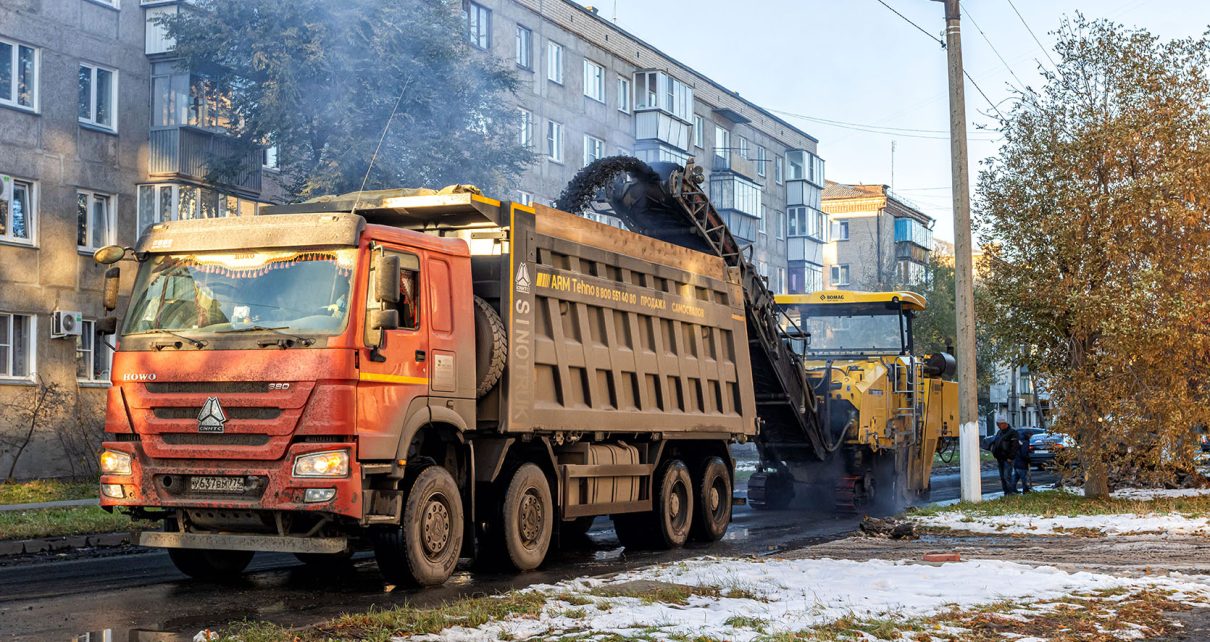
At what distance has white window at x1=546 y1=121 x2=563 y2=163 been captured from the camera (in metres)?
45.2

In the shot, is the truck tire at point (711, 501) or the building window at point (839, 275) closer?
the truck tire at point (711, 501)

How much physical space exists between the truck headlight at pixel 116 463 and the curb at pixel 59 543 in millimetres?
3613

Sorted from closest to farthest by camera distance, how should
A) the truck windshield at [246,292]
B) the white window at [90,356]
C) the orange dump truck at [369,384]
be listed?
the orange dump truck at [369,384], the truck windshield at [246,292], the white window at [90,356]

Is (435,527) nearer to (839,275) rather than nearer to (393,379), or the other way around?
(393,379)

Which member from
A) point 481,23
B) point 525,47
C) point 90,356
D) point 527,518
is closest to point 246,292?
point 527,518

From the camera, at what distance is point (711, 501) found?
16.1m

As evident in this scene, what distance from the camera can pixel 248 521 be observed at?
10.4 metres

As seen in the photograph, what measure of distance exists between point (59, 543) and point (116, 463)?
197 inches

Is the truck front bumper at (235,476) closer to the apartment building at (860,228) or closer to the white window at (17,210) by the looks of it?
the white window at (17,210)

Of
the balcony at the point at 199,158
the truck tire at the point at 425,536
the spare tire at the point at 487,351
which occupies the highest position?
the balcony at the point at 199,158

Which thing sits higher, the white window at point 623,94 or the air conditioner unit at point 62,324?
the white window at point 623,94

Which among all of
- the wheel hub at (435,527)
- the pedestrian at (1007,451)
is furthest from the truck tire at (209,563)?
the pedestrian at (1007,451)

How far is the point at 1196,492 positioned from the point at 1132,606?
559 inches

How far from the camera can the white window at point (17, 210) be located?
92.1 feet
